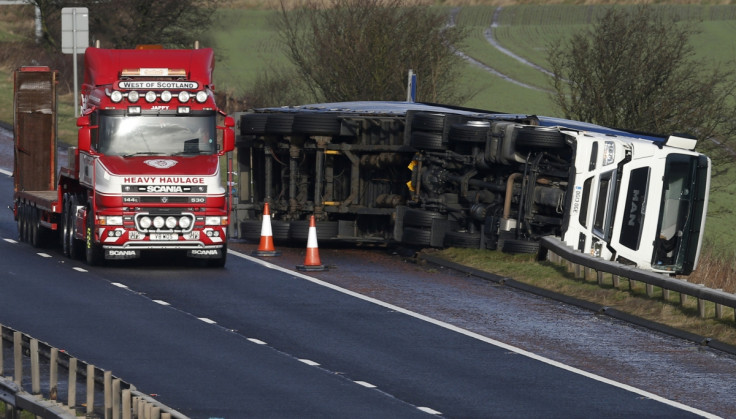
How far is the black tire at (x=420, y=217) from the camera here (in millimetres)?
23453

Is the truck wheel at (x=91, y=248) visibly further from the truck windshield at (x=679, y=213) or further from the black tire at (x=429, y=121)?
the truck windshield at (x=679, y=213)

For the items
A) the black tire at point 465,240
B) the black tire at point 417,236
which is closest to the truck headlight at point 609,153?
the black tire at point 465,240

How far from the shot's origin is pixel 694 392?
44.6 feet

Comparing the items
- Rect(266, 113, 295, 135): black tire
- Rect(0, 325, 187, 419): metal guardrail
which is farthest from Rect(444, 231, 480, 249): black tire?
Rect(0, 325, 187, 419): metal guardrail

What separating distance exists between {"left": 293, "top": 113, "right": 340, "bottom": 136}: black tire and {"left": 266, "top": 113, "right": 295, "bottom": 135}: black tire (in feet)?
0.43

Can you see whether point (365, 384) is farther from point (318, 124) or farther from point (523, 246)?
point (318, 124)

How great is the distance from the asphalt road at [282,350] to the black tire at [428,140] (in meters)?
3.52

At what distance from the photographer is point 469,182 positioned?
2356 centimetres

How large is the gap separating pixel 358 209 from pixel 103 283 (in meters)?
5.99

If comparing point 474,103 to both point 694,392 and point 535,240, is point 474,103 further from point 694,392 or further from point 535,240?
point 694,392

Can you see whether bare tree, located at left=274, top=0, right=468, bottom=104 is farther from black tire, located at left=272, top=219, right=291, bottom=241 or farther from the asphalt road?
the asphalt road

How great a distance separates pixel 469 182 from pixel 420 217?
1000 millimetres

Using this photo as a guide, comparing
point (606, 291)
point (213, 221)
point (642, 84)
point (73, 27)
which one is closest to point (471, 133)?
point (213, 221)

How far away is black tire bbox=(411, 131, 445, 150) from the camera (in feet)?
77.5
